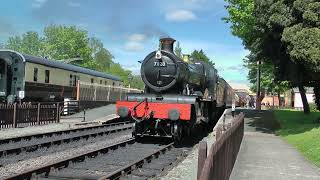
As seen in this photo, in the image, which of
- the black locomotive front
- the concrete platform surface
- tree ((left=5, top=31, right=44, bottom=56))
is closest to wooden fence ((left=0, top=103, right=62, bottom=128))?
the black locomotive front

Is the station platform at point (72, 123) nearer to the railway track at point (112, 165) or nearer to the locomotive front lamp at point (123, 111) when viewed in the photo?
the locomotive front lamp at point (123, 111)

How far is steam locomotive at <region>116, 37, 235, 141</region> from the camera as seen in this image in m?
17.0

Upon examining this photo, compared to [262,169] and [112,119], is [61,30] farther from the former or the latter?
[262,169]

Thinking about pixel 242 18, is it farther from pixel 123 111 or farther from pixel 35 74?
pixel 123 111

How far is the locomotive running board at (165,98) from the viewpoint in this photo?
16969mm

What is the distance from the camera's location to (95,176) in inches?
423

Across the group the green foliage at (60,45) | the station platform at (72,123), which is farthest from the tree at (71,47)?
the station platform at (72,123)

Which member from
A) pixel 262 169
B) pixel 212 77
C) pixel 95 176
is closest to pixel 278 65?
pixel 212 77

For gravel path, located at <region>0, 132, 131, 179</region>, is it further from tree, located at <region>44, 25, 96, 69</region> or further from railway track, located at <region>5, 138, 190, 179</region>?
tree, located at <region>44, 25, 96, 69</region>

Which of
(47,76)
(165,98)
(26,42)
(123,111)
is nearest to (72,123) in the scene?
(47,76)

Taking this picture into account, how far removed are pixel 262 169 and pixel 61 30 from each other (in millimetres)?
89676

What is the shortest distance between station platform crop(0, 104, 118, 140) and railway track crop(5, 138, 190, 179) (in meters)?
6.44

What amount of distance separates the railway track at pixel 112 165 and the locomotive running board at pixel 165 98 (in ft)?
5.35

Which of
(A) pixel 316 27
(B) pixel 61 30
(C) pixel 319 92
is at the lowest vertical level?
(C) pixel 319 92
